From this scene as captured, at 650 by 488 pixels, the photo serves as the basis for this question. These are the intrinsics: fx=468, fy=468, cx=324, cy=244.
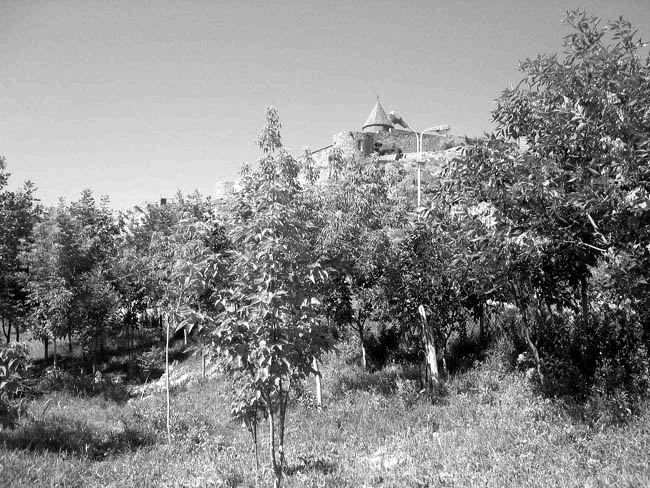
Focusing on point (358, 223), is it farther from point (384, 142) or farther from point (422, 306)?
point (384, 142)

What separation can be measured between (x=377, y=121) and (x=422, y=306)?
1777 inches

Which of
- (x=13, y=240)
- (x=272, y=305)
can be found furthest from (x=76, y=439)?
(x=13, y=240)

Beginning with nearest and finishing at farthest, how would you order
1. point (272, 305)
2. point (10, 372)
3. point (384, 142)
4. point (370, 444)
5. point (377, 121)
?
A: 1. point (272, 305)
2. point (10, 372)
3. point (370, 444)
4. point (384, 142)
5. point (377, 121)

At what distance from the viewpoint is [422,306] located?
11.1 metres

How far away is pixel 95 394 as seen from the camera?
15.7m

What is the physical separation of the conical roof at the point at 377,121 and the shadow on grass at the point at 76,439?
1854 inches

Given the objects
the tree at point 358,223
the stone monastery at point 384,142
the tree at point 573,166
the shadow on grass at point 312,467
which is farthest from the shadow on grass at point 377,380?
the stone monastery at point 384,142

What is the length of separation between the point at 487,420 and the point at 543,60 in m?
5.56

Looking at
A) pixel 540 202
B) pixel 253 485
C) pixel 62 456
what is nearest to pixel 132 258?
pixel 62 456

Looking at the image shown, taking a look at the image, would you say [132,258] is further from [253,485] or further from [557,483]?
[557,483]

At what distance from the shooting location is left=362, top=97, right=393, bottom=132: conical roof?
53156 mm

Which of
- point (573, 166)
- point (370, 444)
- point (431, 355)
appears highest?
point (573, 166)

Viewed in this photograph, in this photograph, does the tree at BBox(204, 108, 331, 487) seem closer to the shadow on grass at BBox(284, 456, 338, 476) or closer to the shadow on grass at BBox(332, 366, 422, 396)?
the shadow on grass at BBox(284, 456, 338, 476)

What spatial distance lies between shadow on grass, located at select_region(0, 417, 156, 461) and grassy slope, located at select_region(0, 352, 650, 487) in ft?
0.10
